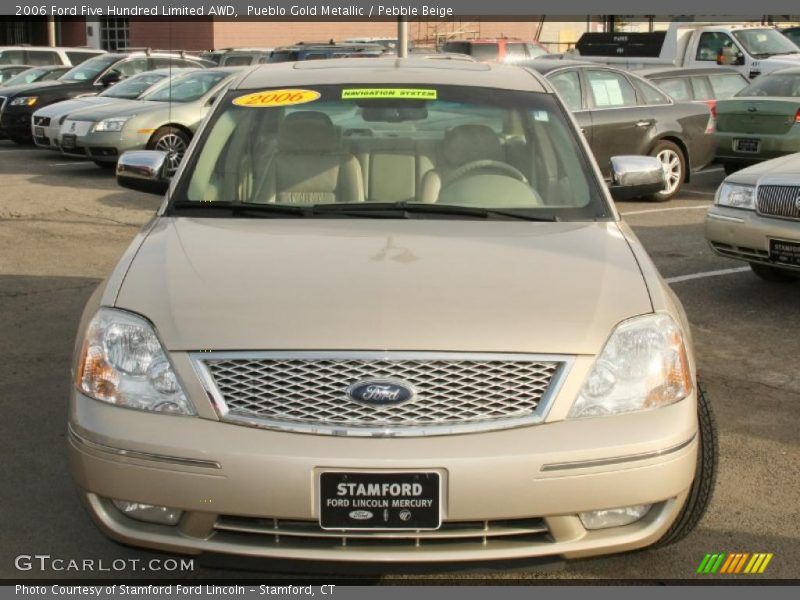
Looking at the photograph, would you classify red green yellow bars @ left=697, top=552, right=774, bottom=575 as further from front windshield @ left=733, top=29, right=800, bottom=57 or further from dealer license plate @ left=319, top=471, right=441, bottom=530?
front windshield @ left=733, top=29, right=800, bottom=57

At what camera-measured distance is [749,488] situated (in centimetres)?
454

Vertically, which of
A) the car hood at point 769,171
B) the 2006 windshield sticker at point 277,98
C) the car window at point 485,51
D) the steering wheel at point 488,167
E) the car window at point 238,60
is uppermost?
the 2006 windshield sticker at point 277,98

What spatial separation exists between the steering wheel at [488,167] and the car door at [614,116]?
8431mm

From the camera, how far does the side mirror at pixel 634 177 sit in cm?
512

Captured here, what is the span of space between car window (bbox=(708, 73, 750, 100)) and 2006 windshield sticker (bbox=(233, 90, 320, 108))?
38.7 ft

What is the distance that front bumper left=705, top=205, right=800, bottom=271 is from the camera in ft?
24.6

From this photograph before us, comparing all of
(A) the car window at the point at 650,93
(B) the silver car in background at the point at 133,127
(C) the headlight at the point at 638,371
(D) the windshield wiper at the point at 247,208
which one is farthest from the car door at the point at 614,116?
(C) the headlight at the point at 638,371

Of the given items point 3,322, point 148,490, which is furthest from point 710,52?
point 148,490

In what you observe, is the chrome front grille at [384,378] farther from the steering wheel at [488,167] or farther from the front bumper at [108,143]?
the front bumper at [108,143]

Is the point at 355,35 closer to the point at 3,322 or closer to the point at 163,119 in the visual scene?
the point at 163,119

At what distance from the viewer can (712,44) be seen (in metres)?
20.8

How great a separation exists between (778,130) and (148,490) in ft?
38.2

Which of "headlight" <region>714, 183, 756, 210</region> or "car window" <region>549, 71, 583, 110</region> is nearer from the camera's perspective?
"headlight" <region>714, 183, 756, 210</region>

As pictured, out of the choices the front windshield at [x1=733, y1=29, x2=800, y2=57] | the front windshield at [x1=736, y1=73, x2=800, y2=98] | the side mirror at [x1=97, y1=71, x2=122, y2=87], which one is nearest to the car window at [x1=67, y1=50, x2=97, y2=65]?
the side mirror at [x1=97, y1=71, x2=122, y2=87]
